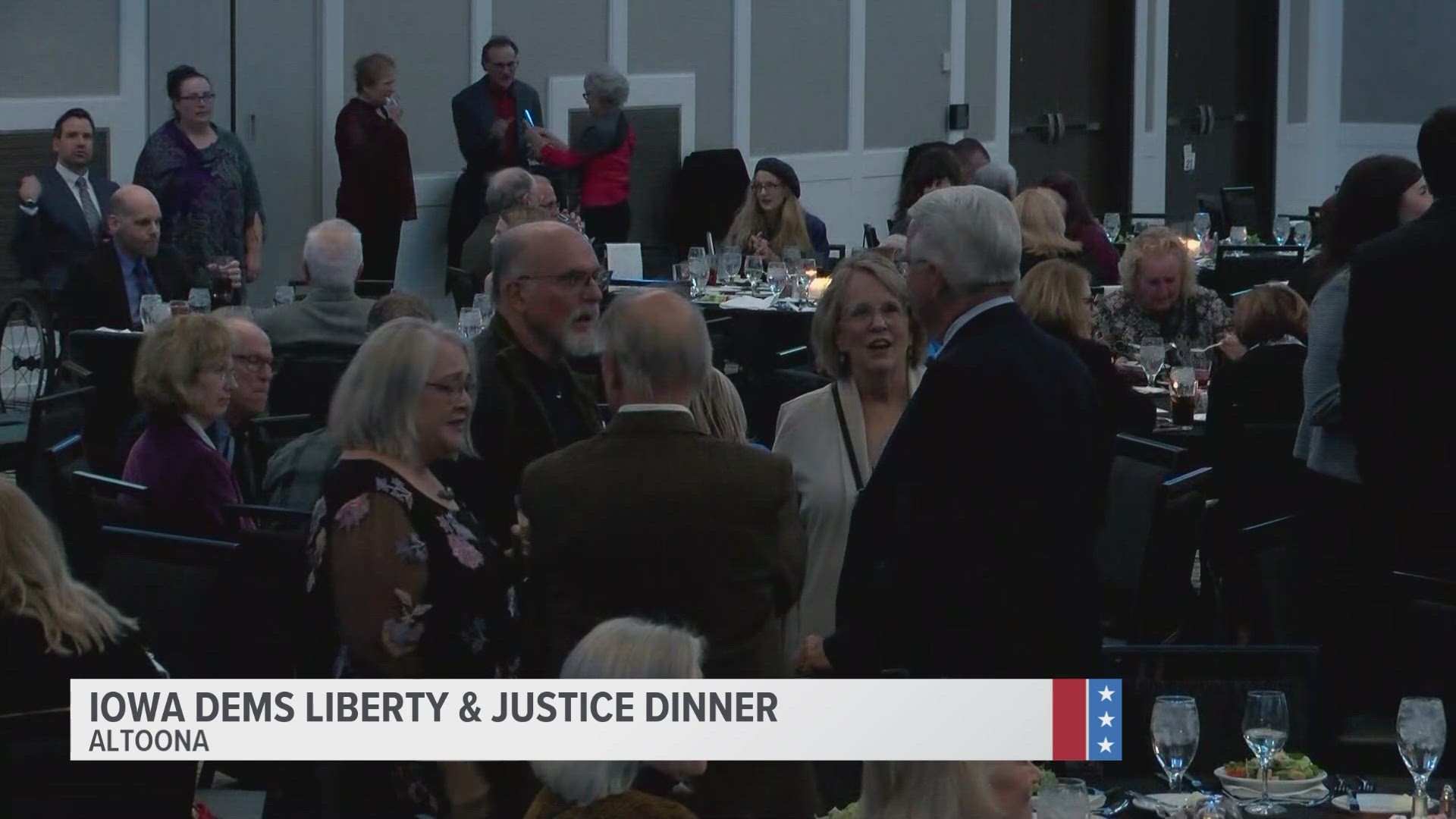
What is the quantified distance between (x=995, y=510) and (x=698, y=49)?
35.4 feet

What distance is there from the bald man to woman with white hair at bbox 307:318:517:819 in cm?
512

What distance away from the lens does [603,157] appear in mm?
12281

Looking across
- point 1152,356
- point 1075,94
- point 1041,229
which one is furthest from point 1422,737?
point 1075,94

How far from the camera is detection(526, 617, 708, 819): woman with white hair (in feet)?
8.85

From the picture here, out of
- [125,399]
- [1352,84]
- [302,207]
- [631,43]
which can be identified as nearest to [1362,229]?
[125,399]

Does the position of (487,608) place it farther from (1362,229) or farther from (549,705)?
(1362,229)

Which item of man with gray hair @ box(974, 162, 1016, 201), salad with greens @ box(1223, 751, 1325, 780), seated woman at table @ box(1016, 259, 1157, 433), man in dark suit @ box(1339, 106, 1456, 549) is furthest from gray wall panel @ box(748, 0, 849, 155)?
salad with greens @ box(1223, 751, 1325, 780)

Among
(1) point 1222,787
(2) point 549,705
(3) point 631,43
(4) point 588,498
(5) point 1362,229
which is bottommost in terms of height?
(1) point 1222,787

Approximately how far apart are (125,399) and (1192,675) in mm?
4282

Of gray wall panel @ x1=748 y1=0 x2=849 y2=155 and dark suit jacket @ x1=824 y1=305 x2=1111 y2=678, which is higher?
gray wall panel @ x1=748 y1=0 x2=849 y2=155

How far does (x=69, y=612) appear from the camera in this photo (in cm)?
353

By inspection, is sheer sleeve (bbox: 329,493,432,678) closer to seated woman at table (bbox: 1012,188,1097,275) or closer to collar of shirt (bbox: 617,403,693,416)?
collar of shirt (bbox: 617,403,693,416)

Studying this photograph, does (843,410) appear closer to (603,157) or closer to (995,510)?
(995,510)

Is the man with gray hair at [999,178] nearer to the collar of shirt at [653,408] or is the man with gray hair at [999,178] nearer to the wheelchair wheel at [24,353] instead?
the wheelchair wheel at [24,353]
